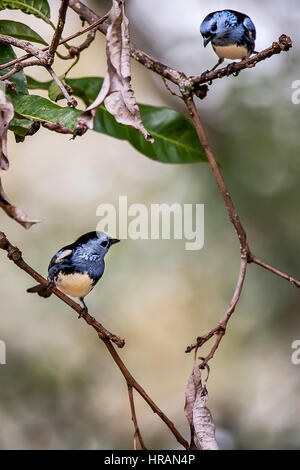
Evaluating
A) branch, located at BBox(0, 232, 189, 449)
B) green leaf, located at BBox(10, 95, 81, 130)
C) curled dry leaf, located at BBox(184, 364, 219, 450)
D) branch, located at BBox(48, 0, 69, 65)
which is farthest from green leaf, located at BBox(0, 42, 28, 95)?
curled dry leaf, located at BBox(184, 364, 219, 450)

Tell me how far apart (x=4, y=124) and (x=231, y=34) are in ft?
1.85

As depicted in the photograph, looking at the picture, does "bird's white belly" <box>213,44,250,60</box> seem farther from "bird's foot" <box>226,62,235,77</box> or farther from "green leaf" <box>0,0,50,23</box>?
"green leaf" <box>0,0,50,23</box>

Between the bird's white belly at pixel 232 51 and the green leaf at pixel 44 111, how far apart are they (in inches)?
15.1

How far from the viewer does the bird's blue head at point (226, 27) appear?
1305 millimetres

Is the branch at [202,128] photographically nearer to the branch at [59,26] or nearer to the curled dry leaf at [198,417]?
the curled dry leaf at [198,417]

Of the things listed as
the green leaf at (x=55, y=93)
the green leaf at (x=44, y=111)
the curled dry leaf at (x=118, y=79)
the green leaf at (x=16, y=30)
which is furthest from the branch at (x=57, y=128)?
the green leaf at (x=16, y=30)

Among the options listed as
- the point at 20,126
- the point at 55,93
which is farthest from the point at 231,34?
the point at 20,126

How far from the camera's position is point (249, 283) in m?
2.81

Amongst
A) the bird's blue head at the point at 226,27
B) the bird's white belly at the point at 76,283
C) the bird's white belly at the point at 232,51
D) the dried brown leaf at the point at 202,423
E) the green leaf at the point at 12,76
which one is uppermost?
the bird's blue head at the point at 226,27

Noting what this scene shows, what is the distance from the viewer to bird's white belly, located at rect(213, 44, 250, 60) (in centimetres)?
130

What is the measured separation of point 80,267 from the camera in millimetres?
1160

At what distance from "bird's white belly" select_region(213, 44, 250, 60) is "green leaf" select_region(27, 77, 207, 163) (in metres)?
0.22
